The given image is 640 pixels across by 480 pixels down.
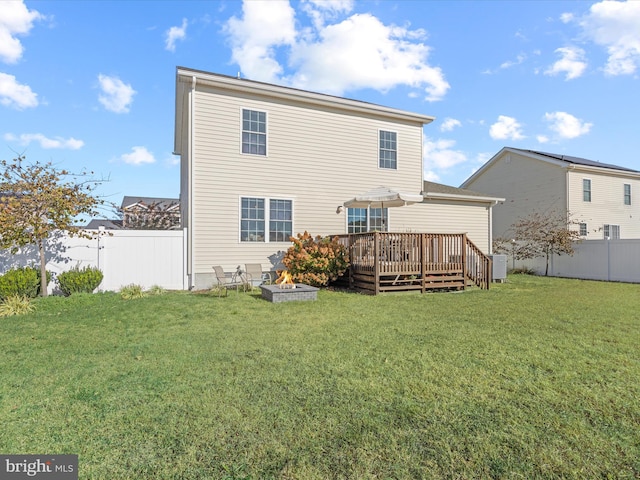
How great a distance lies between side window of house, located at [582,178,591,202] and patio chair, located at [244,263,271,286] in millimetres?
17859

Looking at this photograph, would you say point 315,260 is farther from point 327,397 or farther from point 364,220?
point 327,397

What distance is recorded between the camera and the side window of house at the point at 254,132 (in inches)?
428

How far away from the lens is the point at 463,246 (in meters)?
10.2

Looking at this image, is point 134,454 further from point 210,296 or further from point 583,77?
point 583,77

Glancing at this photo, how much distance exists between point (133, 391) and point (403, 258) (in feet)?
25.4

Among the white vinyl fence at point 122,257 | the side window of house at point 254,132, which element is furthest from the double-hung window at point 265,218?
→ the white vinyl fence at point 122,257

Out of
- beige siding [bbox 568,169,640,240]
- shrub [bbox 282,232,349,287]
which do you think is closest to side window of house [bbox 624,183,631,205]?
beige siding [bbox 568,169,640,240]

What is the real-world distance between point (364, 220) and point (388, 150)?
9.15 ft

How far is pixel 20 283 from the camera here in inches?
316

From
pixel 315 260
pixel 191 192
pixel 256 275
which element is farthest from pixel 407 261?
pixel 191 192

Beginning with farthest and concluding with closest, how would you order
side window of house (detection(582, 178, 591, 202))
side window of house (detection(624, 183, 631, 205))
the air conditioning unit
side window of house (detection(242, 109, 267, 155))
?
side window of house (detection(624, 183, 631, 205)), side window of house (detection(582, 178, 591, 202)), the air conditioning unit, side window of house (detection(242, 109, 267, 155))

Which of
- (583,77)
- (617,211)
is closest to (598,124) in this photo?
(583,77)

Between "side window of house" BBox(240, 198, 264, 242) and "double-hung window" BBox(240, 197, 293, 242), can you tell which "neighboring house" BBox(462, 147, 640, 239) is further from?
"side window of house" BBox(240, 198, 264, 242)

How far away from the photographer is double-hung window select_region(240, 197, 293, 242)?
1082 centimetres
